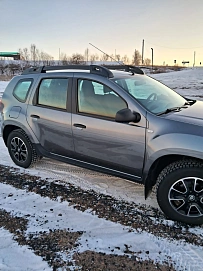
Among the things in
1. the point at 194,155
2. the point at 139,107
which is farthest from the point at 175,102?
the point at 194,155

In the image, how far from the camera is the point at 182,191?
2.96 metres

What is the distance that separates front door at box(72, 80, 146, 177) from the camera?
3.18m

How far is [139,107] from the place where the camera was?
315 centimetres

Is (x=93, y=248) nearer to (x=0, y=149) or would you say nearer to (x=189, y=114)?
(x=189, y=114)

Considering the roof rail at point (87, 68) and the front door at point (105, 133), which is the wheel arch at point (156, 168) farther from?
the roof rail at point (87, 68)

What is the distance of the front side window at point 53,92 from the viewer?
12.5ft

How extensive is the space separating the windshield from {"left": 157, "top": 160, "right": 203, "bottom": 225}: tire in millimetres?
783

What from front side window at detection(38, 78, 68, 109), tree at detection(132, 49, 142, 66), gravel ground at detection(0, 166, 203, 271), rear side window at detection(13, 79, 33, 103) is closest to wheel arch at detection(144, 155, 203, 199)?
gravel ground at detection(0, 166, 203, 271)

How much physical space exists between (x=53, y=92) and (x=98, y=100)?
2.89ft

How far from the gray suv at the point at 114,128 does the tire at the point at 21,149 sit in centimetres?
2

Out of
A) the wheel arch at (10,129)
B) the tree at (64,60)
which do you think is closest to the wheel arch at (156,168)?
the wheel arch at (10,129)

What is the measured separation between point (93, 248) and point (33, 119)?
2.37m

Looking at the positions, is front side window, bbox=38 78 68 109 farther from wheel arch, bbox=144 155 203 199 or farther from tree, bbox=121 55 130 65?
tree, bbox=121 55 130 65

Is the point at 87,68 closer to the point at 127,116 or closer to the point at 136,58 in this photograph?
the point at 127,116
